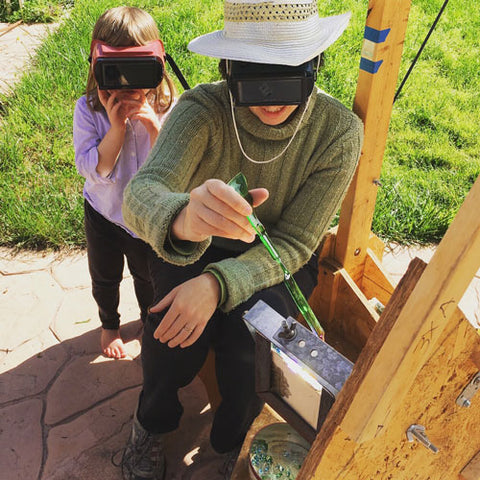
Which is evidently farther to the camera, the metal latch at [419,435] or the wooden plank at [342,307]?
the wooden plank at [342,307]

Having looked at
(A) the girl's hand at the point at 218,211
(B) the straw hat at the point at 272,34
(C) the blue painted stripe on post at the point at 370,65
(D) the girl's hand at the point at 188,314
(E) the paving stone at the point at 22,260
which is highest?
(B) the straw hat at the point at 272,34

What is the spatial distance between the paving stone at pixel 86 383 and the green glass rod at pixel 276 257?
855 mm

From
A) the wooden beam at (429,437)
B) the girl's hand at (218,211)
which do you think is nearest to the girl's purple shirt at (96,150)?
the girl's hand at (218,211)

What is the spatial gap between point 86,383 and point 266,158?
1098mm

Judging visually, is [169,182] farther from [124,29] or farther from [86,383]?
[86,383]

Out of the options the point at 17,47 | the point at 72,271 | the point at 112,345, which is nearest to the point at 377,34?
the point at 112,345

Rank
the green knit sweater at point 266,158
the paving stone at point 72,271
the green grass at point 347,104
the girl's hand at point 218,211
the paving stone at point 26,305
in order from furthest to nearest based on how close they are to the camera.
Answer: the green grass at point 347,104
the paving stone at point 72,271
the paving stone at point 26,305
the green knit sweater at point 266,158
the girl's hand at point 218,211

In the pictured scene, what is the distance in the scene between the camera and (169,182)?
1433 mm

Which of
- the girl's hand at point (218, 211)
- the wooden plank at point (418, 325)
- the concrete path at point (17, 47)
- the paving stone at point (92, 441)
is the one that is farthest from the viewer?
the concrete path at point (17, 47)

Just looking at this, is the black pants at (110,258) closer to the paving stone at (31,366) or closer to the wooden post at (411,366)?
the paving stone at (31,366)

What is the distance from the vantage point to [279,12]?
1.27 meters

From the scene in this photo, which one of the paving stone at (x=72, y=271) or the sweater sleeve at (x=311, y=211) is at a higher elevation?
the sweater sleeve at (x=311, y=211)

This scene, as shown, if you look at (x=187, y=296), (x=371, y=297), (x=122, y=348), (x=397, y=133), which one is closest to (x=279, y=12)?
(x=187, y=296)

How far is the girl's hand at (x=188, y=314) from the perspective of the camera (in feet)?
4.39
